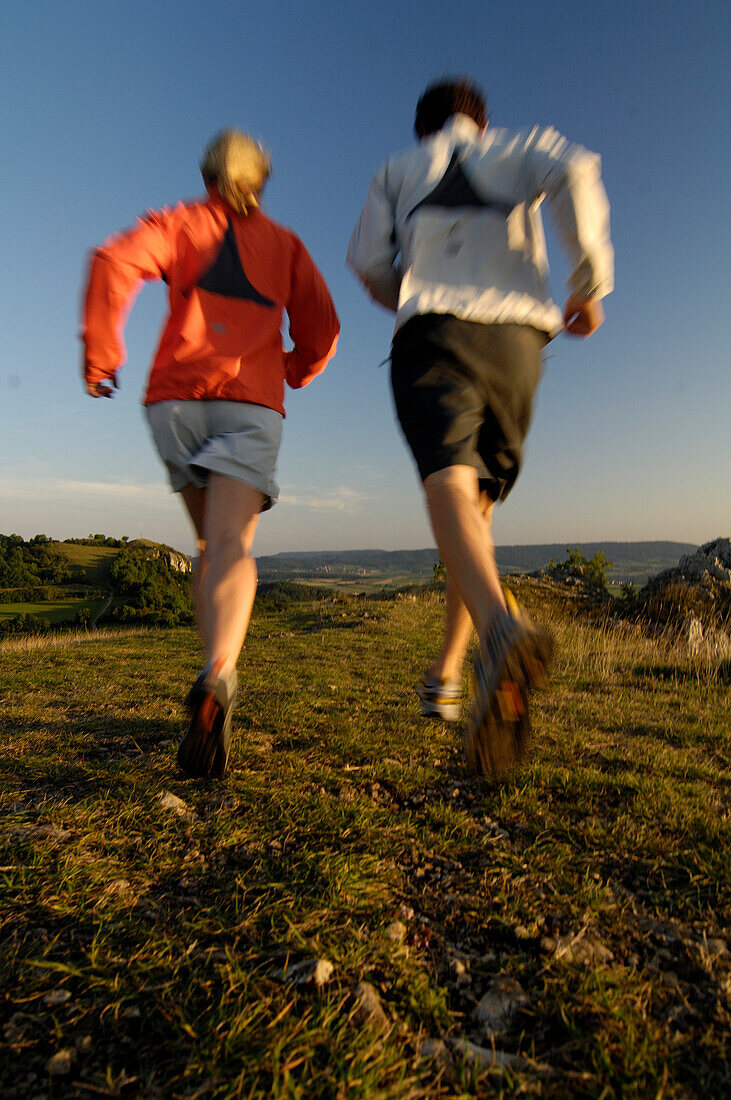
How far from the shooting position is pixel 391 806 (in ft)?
6.11

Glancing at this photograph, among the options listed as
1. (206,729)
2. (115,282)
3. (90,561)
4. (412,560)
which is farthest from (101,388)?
(412,560)

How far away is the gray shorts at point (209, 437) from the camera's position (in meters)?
2.20

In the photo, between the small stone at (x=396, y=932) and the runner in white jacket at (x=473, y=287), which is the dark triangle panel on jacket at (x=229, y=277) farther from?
the small stone at (x=396, y=932)

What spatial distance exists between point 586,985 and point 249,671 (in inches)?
137

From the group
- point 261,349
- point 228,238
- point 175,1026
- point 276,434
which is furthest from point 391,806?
point 228,238

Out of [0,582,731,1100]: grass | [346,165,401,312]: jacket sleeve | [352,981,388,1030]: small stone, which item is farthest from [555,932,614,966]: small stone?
[346,165,401,312]: jacket sleeve

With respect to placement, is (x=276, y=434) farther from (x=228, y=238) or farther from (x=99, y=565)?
(x=99, y=565)

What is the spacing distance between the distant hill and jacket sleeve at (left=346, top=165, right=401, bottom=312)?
77.7 meters

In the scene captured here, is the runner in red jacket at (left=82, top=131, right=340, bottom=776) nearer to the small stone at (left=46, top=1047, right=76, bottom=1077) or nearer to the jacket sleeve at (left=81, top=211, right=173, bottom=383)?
the jacket sleeve at (left=81, top=211, right=173, bottom=383)

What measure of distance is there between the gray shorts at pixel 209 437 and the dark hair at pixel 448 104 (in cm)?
143

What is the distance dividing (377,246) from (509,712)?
1.90 meters

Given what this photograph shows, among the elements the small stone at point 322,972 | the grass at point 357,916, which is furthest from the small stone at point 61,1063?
the small stone at point 322,972

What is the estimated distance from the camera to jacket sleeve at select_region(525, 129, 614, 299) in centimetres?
186

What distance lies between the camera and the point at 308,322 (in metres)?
2.70
